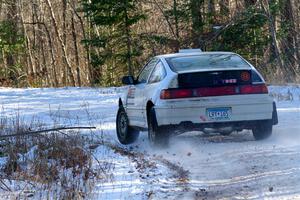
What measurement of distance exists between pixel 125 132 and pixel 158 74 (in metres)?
1.60

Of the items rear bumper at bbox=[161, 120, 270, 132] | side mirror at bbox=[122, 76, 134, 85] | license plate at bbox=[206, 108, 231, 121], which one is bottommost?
rear bumper at bbox=[161, 120, 270, 132]

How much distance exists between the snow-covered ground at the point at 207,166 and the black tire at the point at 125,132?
17 cm

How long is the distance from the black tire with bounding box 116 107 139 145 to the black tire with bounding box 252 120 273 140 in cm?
234

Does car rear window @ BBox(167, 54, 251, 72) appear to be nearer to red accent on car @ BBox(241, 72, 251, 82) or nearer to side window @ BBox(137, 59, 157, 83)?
red accent on car @ BBox(241, 72, 251, 82)

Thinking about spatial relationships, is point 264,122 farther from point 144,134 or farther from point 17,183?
point 17,183

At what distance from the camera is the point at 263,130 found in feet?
34.9

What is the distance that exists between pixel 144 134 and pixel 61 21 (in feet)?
119

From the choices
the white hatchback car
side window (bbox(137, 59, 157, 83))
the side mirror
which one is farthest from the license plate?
the side mirror

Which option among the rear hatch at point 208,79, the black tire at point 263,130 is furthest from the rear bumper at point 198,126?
the rear hatch at point 208,79

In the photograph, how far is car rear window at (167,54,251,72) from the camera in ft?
34.4

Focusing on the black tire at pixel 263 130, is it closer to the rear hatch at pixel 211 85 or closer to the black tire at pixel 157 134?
the rear hatch at pixel 211 85

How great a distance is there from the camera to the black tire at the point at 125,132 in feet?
39.2

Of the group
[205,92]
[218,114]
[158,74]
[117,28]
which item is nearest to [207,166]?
[218,114]

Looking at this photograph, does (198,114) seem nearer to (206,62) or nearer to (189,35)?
(206,62)
